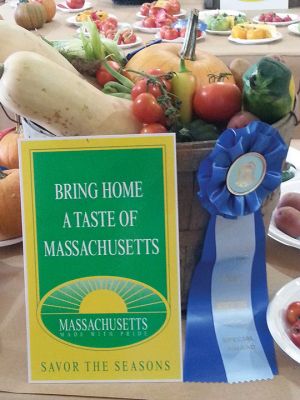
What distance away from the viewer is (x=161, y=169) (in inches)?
22.3

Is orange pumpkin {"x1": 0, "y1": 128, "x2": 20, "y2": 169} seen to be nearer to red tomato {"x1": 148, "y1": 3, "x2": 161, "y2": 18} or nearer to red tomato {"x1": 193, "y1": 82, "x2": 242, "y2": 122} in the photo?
red tomato {"x1": 193, "y1": 82, "x2": 242, "y2": 122}

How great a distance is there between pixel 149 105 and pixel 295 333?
293mm

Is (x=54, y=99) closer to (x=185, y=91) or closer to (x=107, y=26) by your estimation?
(x=185, y=91)

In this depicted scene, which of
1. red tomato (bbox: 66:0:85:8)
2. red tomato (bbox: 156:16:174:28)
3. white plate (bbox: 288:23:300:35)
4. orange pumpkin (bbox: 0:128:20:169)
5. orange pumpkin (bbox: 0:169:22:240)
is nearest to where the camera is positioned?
orange pumpkin (bbox: 0:169:22:240)

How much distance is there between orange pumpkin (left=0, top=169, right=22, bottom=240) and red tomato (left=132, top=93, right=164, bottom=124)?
11.0 inches

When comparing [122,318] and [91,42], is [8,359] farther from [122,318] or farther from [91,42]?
[91,42]

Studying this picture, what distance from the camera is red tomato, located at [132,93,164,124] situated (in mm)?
598

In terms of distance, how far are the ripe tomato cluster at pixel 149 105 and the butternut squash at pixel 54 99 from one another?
0.02 m

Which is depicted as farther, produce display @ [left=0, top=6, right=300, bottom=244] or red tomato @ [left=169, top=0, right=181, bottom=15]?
red tomato @ [left=169, top=0, right=181, bottom=15]

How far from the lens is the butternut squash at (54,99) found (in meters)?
0.58

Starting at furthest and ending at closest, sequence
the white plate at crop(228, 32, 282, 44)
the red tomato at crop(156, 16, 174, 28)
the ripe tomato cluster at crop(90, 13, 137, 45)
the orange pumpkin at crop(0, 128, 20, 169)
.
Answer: the red tomato at crop(156, 16, 174, 28), the white plate at crop(228, 32, 282, 44), the ripe tomato cluster at crop(90, 13, 137, 45), the orange pumpkin at crop(0, 128, 20, 169)

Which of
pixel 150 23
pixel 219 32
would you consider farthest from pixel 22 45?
pixel 150 23

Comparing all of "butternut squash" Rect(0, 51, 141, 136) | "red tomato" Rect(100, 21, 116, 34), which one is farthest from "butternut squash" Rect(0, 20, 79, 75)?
"red tomato" Rect(100, 21, 116, 34)

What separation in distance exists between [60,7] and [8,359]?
2601mm
